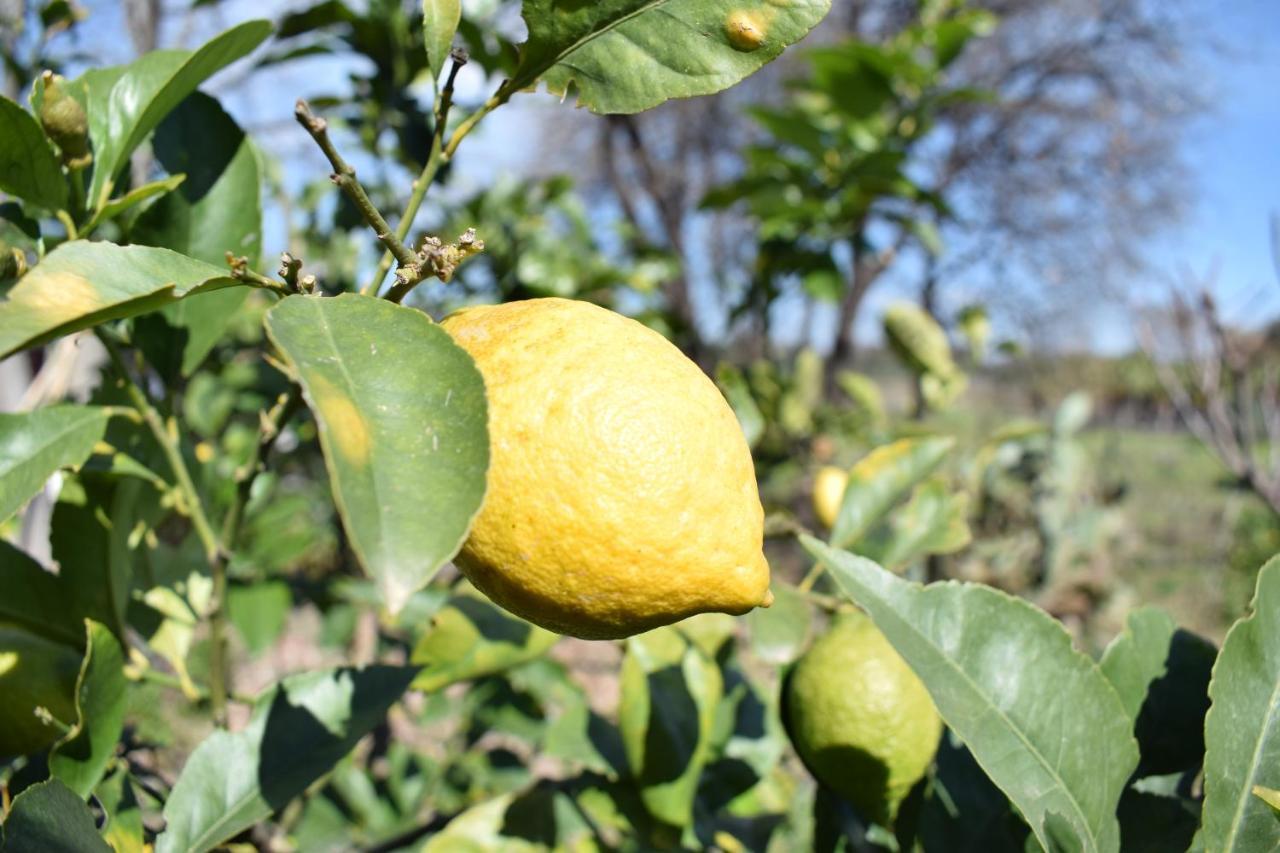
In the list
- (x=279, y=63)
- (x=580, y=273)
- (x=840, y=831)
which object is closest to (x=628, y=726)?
(x=840, y=831)

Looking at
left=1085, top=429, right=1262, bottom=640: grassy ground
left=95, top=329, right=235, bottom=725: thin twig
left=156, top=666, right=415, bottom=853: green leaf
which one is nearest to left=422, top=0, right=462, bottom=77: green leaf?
left=95, top=329, right=235, bottom=725: thin twig

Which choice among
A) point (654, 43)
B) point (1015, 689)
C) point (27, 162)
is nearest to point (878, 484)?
point (1015, 689)

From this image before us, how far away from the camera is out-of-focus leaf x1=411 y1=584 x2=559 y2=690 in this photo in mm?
751

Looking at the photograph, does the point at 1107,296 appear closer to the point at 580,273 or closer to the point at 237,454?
the point at 580,273

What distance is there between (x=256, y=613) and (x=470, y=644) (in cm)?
83

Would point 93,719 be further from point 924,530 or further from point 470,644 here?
point 924,530

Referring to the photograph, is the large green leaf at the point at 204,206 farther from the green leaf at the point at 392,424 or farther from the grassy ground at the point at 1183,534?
the grassy ground at the point at 1183,534

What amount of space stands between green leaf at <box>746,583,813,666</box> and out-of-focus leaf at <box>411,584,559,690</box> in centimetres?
18

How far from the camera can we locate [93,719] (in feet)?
1.83

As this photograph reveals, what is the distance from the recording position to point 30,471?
544mm

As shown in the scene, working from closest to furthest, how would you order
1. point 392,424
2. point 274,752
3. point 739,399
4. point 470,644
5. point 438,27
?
point 392,424 < point 438,27 < point 274,752 < point 470,644 < point 739,399

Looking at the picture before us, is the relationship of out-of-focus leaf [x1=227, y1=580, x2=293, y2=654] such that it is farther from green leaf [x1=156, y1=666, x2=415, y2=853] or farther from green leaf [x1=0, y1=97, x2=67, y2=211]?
green leaf [x1=0, y1=97, x2=67, y2=211]

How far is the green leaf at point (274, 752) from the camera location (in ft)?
1.89

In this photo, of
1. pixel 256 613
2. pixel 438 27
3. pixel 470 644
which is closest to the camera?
pixel 438 27
